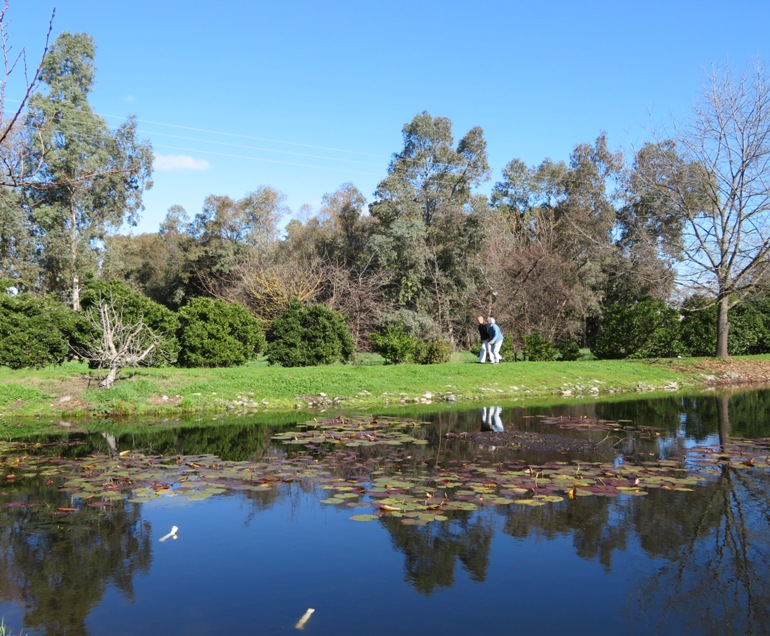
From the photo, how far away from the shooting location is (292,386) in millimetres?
17156

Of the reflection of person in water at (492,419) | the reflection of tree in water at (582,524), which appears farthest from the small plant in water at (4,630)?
the reflection of person in water at (492,419)

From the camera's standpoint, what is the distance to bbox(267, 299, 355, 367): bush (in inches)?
816

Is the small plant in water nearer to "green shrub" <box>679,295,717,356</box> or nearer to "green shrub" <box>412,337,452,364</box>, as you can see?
"green shrub" <box>412,337,452,364</box>

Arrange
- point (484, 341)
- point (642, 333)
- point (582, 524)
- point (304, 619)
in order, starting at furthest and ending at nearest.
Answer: point (642, 333) < point (484, 341) < point (582, 524) < point (304, 619)

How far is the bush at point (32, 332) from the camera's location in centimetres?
1669

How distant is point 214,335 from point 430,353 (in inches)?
299

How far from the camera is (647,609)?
4961 mm

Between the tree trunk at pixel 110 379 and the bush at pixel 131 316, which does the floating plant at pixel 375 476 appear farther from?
the bush at pixel 131 316

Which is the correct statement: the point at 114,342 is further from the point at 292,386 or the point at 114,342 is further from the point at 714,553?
the point at 714,553

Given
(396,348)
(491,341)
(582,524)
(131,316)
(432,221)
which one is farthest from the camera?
(432,221)

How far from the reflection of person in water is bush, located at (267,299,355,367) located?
6538mm

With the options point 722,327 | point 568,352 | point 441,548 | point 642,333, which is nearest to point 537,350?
point 568,352

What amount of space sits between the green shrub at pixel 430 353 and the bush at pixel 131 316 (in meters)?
8.00

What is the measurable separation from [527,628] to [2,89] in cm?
460
